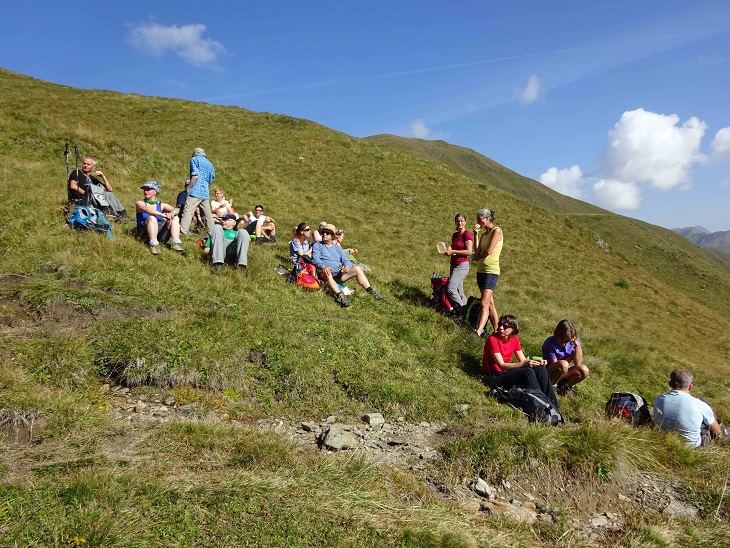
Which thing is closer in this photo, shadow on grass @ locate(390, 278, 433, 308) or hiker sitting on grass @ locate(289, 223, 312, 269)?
hiker sitting on grass @ locate(289, 223, 312, 269)

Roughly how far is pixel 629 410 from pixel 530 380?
152 centimetres

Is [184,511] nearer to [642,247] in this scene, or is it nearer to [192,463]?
[192,463]

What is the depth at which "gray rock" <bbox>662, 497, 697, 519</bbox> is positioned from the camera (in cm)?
488

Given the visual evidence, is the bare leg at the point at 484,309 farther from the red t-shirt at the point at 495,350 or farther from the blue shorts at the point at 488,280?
the red t-shirt at the point at 495,350

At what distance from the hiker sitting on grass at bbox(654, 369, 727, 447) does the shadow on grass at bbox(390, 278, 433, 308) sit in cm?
543

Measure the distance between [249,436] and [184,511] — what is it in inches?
60.6

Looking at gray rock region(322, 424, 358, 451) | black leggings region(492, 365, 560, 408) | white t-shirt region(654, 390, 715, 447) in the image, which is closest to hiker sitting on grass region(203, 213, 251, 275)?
gray rock region(322, 424, 358, 451)

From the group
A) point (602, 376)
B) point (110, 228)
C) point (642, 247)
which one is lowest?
point (602, 376)

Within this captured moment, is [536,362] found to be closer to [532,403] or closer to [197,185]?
[532,403]

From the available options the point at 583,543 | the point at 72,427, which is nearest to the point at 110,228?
the point at 72,427

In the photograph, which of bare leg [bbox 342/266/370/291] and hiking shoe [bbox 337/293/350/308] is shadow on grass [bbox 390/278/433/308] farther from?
hiking shoe [bbox 337/293/350/308]

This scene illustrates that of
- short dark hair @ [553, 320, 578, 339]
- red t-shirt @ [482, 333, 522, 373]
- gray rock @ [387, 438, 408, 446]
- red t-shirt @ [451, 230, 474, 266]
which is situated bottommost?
gray rock @ [387, 438, 408, 446]

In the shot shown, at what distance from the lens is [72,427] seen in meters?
4.41

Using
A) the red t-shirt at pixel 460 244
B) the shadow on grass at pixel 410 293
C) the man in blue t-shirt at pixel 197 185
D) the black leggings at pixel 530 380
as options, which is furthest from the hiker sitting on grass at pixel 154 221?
the black leggings at pixel 530 380
